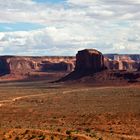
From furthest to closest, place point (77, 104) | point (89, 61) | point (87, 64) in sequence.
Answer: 1. point (87, 64)
2. point (89, 61)
3. point (77, 104)

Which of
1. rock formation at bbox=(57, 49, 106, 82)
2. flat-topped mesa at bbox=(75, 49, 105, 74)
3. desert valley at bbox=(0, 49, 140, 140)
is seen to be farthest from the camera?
flat-topped mesa at bbox=(75, 49, 105, 74)

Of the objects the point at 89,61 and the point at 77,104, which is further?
the point at 89,61

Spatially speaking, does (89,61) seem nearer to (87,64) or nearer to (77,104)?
(87,64)

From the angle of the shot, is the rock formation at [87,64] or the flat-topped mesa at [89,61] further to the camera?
the flat-topped mesa at [89,61]

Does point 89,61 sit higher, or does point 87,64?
point 89,61

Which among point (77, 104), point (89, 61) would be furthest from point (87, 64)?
point (77, 104)

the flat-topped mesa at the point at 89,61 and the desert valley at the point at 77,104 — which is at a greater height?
the flat-topped mesa at the point at 89,61

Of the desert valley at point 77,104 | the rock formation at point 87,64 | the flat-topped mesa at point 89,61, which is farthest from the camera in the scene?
the flat-topped mesa at point 89,61

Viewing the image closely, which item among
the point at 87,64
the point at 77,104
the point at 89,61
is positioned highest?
the point at 89,61

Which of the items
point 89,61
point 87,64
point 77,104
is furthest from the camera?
point 87,64
